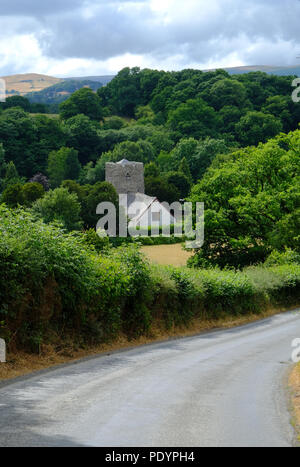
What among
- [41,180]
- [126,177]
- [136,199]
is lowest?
[136,199]

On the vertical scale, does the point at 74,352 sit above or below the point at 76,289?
below

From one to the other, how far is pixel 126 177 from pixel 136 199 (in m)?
6.71

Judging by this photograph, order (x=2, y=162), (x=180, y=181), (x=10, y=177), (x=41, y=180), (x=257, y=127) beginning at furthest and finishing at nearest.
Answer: (x=257, y=127)
(x=180, y=181)
(x=2, y=162)
(x=41, y=180)
(x=10, y=177)

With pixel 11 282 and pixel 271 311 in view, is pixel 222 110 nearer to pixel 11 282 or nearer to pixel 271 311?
pixel 271 311

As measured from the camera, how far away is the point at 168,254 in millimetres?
74688

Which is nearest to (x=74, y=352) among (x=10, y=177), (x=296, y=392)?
(x=296, y=392)

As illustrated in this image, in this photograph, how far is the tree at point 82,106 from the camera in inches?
6939

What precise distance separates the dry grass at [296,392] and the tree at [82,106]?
538 feet

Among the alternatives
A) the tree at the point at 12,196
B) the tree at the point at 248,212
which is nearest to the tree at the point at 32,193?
the tree at the point at 12,196

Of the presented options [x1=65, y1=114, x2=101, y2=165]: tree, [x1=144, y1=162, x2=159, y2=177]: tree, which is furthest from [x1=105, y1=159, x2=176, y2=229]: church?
[x1=65, y1=114, x2=101, y2=165]: tree

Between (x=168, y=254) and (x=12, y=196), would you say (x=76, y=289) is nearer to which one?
(x=168, y=254)

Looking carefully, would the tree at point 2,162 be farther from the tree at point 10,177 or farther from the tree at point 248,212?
the tree at point 248,212

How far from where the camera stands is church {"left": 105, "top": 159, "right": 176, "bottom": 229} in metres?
99.8

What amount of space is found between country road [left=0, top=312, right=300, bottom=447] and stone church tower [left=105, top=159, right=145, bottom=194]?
9872 centimetres
